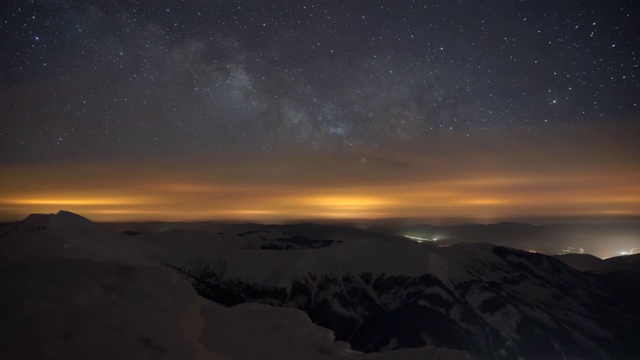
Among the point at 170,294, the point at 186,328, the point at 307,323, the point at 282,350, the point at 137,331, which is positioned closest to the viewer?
the point at 137,331

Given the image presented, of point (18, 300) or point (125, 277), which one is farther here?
point (125, 277)

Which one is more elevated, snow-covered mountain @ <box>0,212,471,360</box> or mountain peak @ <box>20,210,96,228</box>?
mountain peak @ <box>20,210,96,228</box>

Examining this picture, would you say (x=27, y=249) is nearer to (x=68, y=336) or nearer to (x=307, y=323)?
(x=68, y=336)

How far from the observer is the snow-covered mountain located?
23.0 meters

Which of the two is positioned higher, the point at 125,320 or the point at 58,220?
the point at 58,220

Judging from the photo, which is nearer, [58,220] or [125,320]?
[125,320]

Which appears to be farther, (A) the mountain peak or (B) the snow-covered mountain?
(A) the mountain peak

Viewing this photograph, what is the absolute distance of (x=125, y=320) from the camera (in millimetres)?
25797

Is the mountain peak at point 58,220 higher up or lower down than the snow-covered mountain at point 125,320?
higher up

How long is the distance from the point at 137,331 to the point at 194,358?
4.46 meters

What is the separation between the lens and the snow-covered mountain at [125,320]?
75.6ft

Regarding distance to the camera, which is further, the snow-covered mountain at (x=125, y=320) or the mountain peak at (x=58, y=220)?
the mountain peak at (x=58, y=220)

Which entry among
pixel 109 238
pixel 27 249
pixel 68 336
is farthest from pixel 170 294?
pixel 109 238

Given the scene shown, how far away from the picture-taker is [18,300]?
2612 centimetres
